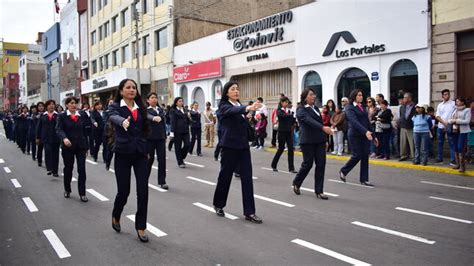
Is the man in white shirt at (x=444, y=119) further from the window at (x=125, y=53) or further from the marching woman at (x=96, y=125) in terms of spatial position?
the window at (x=125, y=53)

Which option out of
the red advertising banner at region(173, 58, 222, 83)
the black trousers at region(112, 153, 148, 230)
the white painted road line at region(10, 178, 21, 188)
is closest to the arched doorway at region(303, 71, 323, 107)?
the red advertising banner at region(173, 58, 222, 83)

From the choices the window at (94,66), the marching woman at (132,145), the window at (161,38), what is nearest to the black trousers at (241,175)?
the marching woman at (132,145)

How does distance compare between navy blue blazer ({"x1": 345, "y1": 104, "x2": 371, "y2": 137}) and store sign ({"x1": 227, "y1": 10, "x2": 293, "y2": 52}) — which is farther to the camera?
store sign ({"x1": 227, "y1": 10, "x2": 293, "y2": 52})

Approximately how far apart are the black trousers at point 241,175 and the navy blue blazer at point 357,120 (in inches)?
122

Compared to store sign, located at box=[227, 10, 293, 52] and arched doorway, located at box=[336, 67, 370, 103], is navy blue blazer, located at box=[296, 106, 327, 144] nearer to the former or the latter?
arched doorway, located at box=[336, 67, 370, 103]

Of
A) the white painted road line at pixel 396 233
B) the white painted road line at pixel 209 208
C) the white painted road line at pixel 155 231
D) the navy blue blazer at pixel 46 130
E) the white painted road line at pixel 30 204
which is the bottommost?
the white painted road line at pixel 30 204

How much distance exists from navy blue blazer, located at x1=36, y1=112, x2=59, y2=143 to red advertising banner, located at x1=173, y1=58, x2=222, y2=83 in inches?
516

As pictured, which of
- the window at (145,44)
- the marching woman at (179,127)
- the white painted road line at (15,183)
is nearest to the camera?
the white painted road line at (15,183)

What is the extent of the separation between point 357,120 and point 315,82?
946cm

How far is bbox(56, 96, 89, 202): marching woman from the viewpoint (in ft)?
24.6

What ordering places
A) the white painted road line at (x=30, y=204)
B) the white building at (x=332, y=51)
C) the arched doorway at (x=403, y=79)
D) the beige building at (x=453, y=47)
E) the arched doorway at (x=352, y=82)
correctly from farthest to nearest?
the arched doorway at (x=352, y=82), the arched doorway at (x=403, y=79), the white building at (x=332, y=51), the beige building at (x=453, y=47), the white painted road line at (x=30, y=204)

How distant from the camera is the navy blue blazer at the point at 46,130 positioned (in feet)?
34.0

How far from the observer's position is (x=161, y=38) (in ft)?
98.1

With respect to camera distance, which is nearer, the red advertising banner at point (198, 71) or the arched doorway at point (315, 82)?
the arched doorway at point (315, 82)
